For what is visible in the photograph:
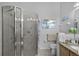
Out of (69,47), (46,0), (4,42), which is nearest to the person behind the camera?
(46,0)

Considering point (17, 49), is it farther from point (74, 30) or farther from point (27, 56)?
point (74, 30)

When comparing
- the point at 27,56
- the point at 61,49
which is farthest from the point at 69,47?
the point at 27,56

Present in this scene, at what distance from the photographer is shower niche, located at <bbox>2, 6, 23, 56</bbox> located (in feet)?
5.44

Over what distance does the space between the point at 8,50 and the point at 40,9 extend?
2.27 ft

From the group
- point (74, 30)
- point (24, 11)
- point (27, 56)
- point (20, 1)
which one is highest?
point (20, 1)

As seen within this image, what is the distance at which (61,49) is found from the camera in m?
1.69

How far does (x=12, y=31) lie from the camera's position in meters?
1.75

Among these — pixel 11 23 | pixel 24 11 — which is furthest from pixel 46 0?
pixel 11 23

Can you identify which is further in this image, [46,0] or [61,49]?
[61,49]

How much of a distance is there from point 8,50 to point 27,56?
0.27 m

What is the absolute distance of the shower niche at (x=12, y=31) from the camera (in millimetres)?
1658

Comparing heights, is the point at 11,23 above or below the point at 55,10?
below

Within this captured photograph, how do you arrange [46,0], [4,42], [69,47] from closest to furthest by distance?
[46,0] → [4,42] → [69,47]

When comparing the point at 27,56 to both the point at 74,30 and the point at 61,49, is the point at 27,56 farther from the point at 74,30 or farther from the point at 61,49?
the point at 74,30
